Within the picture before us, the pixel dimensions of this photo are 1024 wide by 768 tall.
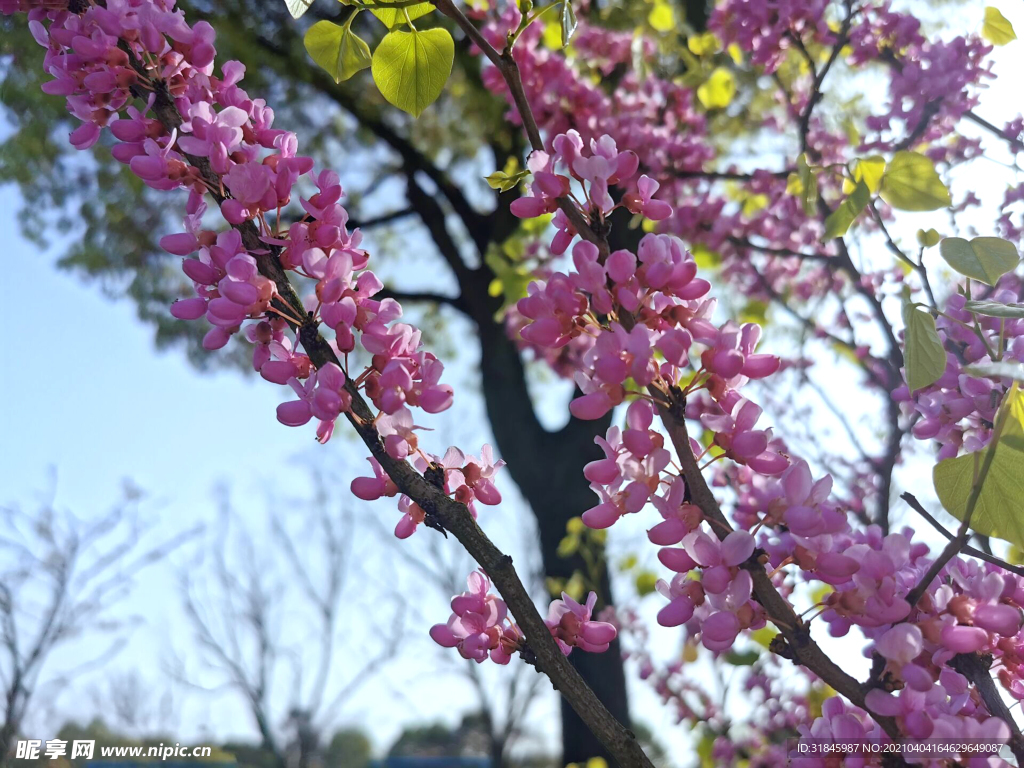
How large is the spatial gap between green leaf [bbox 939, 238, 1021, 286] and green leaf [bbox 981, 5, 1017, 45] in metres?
0.94

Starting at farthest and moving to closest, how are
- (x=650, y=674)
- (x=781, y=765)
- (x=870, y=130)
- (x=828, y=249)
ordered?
(x=828, y=249)
(x=650, y=674)
(x=870, y=130)
(x=781, y=765)

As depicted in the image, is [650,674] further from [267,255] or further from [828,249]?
[267,255]

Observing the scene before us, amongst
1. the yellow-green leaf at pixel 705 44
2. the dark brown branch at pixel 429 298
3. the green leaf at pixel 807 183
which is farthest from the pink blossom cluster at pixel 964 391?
Result: the dark brown branch at pixel 429 298

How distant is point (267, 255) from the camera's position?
742 mm

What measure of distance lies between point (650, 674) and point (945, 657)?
2317 mm

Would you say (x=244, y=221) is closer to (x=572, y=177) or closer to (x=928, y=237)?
(x=572, y=177)

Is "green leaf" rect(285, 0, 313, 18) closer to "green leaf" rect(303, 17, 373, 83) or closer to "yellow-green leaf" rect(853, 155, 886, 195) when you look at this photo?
"green leaf" rect(303, 17, 373, 83)

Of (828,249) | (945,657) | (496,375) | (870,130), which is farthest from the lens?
(496,375)

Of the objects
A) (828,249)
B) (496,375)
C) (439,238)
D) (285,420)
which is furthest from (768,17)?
(439,238)

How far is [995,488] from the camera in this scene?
0.70 m

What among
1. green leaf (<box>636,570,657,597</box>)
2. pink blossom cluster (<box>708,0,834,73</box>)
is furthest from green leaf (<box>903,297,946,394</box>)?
pink blossom cluster (<box>708,0,834,73</box>)

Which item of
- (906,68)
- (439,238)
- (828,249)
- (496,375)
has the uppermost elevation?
(439,238)

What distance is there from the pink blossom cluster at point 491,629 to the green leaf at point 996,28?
1.37m

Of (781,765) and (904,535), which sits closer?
(904,535)
